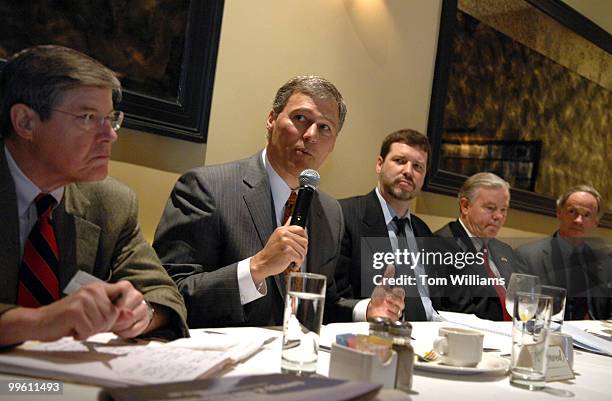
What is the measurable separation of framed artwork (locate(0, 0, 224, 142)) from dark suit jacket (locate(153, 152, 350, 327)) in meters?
0.49

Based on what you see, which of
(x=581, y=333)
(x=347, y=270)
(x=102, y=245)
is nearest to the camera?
(x=102, y=245)

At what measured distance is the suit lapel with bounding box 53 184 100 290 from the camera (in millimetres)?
1584

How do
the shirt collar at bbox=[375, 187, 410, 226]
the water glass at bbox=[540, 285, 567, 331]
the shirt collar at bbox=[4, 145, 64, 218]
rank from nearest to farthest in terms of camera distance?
1. the shirt collar at bbox=[4, 145, 64, 218]
2. the water glass at bbox=[540, 285, 567, 331]
3. the shirt collar at bbox=[375, 187, 410, 226]

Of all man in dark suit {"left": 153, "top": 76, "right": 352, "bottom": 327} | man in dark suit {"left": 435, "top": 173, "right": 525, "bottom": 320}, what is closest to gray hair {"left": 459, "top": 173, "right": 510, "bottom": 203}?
man in dark suit {"left": 435, "top": 173, "right": 525, "bottom": 320}

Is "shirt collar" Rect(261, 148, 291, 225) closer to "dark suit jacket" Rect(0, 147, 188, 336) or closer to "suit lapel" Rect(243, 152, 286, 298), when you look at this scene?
"suit lapel" Rect(243, 152, 286, 298)

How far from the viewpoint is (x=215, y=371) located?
1170 mm

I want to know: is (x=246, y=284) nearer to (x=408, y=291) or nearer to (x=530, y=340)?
(x=530, y=340)

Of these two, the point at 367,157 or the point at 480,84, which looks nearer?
the point at 367,157

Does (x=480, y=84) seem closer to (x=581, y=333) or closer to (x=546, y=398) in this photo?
(x=581, y=333)

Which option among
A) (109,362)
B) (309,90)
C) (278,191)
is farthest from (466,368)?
(309,90)

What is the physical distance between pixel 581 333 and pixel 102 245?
1.61 metres

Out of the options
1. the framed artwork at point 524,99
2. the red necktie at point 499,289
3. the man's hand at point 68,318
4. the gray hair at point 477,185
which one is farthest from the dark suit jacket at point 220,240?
the framed artwork at point 524,99

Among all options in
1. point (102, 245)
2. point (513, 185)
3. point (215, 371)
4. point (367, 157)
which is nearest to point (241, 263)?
point (102, 245)

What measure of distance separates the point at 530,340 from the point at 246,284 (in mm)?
935
